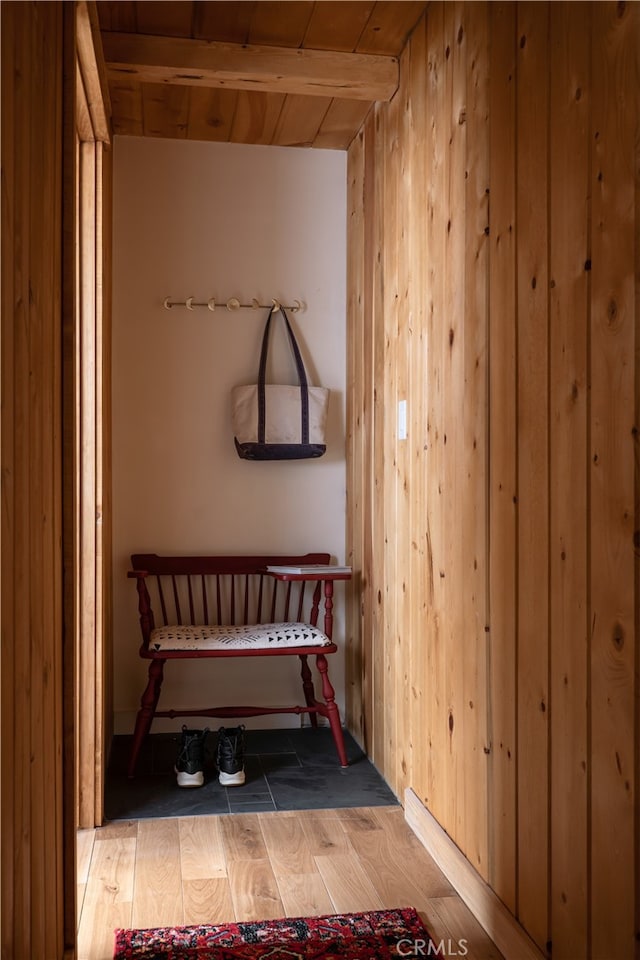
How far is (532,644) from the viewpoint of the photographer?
5.99ft

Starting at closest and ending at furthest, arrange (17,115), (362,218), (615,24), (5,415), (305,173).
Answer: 1. (5,415)
2. (17,115)
3. (615,24)
4. (362,218)
5. (305,173)

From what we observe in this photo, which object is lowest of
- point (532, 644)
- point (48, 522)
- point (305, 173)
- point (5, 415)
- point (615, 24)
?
point (532, 644)

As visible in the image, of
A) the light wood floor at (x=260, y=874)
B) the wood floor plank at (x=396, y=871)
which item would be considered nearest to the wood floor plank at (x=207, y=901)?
the light wood floor at (x=260, y=874)

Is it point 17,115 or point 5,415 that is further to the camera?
point 17,115

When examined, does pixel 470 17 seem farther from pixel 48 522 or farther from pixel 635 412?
pixel 48 522

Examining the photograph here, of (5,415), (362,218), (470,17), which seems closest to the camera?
(5,415)

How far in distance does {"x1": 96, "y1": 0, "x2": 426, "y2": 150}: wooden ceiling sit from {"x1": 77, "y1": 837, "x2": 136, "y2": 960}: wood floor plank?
2.42 m

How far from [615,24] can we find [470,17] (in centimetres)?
88

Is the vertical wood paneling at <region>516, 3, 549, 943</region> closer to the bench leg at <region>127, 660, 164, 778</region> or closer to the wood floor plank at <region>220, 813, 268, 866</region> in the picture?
the wood floor plank at <region>220, 813, 268, 866</region>

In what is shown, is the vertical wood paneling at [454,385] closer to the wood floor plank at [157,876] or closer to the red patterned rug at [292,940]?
the red patterned rug at [292,940]

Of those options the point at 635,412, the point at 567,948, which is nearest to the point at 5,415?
the point at 635,412

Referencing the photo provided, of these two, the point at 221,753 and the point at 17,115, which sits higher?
the point at 17,115

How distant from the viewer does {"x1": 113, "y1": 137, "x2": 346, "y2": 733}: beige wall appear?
3.59m

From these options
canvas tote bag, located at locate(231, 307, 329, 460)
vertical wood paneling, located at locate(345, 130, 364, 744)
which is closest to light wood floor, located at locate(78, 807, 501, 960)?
vertical wood paneling, located at locate(345, 130, 364, 744)
